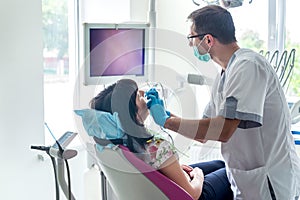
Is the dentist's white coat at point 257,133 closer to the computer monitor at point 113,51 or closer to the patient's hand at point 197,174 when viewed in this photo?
the patient's hand at point 197,174

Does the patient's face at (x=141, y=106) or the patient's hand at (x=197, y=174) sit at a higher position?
the patient's face at (x=141, y=106)

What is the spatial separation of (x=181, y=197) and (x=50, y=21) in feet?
5.17

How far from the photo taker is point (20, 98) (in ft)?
6.97

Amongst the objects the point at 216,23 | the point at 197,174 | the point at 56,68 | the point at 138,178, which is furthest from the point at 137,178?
the point at 56,68

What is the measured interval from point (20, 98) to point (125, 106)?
2.39 ft

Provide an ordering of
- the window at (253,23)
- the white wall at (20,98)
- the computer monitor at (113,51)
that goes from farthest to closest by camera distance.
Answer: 1. the window at (253,23)
2. the computer monitor at (113,51)
3. the white wall at (20,98)

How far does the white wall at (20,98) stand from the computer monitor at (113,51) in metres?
0.28

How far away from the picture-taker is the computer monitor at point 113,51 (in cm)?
226

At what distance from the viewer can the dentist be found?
1.59 meters

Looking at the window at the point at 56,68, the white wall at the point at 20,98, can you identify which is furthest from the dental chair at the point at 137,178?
the window at the point at 56,68

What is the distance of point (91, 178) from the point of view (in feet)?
8.29

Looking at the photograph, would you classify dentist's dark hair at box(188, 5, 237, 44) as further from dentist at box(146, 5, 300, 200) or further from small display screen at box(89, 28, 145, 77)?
small display screen at box(89, 28, 145, 77)

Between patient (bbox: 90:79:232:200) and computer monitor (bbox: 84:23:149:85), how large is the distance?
1.78 feet

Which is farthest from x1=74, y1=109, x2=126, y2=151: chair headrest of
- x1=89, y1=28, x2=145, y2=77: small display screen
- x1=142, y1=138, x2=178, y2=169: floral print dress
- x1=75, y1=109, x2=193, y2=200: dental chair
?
x1=89, y1=28, x2=145, y2=77: small display screen
